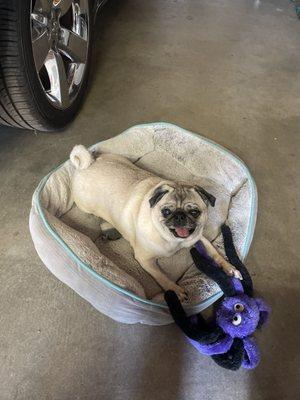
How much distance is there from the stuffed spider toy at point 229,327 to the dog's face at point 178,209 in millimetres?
259

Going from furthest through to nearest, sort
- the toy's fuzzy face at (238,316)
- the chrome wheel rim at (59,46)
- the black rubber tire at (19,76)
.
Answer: the chrome wheel rim at (59,46), the black rubber tire at (19,76), the toy's fuzzy face at (238,316)

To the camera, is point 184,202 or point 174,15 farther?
point 174,15

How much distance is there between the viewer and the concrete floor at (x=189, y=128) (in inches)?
59.2

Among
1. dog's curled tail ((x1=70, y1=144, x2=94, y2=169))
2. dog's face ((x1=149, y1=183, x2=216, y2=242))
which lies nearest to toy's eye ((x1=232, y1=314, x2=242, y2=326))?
dog's face ((x1=149, y1=183, x2=216, y2=242))

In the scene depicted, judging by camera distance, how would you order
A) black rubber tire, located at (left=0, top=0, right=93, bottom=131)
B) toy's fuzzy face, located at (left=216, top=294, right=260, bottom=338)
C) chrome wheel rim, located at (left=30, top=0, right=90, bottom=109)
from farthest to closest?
1. chrome wheel rim, located at (left=30, top=0, right=90, bottom=109)
2. black rubber tire, located at (left=0, top=0, right=93, bottom=131)
3. toy's fuzzy face, located at (left=216, top=294, right=260, bottom=338)

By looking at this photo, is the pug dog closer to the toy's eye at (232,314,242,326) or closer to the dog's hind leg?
the dog's hind leg

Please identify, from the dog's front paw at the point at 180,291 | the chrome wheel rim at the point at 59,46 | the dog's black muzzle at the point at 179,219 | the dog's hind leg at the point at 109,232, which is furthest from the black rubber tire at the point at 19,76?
the dog's front paw at the point at 180,291

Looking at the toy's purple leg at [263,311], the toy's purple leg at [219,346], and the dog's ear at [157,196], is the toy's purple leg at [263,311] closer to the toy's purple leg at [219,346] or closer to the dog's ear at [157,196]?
the toy's purple leg at [219,346]

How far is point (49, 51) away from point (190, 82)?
4.12ft

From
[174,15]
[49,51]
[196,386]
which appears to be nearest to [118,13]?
[174,15]

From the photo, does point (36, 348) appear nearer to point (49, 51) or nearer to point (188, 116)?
point (49, 51)

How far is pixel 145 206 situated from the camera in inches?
63.8

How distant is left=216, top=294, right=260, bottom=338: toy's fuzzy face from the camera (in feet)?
4.75

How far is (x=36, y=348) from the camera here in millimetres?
1553
